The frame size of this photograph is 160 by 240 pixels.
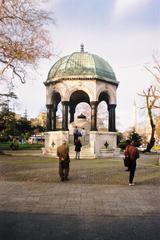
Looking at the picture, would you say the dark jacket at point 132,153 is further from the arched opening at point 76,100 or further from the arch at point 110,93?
the arched opening at point 76,100

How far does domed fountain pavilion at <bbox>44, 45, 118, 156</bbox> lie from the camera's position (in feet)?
98.3

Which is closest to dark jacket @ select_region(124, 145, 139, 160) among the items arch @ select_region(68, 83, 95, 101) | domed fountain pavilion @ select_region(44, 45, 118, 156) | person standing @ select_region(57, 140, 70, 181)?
person standing @ select_region(57, 140, 70, 181)

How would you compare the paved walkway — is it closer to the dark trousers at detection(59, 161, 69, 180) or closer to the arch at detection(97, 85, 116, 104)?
the dark trousers at detection(59, 161, 69, 180)

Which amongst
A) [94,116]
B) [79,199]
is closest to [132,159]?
[79,199]

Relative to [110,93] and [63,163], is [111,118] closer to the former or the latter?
[110,93]

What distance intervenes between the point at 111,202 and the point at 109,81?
71.2 ft

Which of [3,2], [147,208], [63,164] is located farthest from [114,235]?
[3,2]

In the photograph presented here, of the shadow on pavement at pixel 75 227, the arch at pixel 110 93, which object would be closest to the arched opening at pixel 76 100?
the arch at pixel 110 93

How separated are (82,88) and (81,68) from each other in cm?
169

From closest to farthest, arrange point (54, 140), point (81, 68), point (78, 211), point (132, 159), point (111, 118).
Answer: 1. point (78, 211)
2. point (132, 159)
3. point (54, 140)
4. point (81, 68)
5. point (111, 118)

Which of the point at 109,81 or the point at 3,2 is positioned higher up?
the point at 3,2

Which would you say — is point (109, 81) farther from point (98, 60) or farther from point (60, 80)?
point (60, 80)

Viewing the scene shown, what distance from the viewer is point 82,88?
3038cm

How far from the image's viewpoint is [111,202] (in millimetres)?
10320
